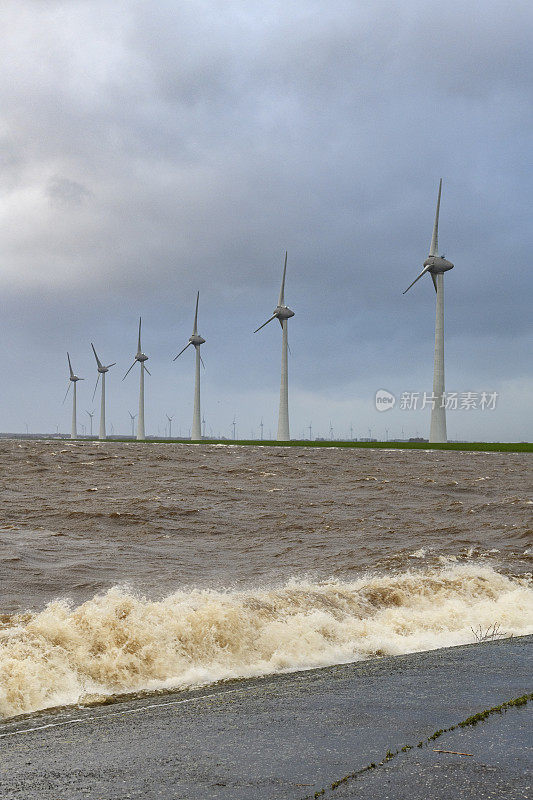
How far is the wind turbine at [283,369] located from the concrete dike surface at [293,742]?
109097mm

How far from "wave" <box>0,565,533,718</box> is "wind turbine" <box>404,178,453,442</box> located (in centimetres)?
8642

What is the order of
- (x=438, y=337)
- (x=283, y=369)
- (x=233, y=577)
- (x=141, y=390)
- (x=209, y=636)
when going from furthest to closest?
(x=141, y=390) → (x=283, y=369) → (x=438, y=337) → (x=233, y=577) → (x=209, y=636)

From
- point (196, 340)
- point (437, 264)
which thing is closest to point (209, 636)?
Answer: point (437, 264)

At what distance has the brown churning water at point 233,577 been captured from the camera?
33.0 feet

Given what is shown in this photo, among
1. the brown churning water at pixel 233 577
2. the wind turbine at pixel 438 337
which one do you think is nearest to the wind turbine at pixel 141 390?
the wind turbine at pixel 438 337

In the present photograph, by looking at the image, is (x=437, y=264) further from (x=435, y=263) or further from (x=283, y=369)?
(x=283, y=369)

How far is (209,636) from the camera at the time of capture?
10773 mm

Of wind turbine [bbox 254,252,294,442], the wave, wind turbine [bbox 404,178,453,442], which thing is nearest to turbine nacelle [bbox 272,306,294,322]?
wind turbine [bbox 254,252,294,442]

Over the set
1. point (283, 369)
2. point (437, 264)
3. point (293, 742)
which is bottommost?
point (293, 742)

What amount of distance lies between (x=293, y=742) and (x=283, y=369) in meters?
112

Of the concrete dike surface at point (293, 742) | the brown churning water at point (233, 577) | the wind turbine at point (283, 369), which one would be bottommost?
the brown churning water at point (233, 577)

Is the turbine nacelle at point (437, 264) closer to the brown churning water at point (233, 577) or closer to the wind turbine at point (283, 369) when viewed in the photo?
the wind turbine at point (283, 369)

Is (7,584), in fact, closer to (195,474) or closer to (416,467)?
(195,474)

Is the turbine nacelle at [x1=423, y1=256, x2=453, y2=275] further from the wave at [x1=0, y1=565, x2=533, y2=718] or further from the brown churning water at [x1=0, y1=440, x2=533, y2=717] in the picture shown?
the wave at [x1=0, y1=565, x2=533, y2=718]
